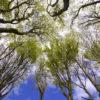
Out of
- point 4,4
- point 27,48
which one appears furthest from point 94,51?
point 4,4

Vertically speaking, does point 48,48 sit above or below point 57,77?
above

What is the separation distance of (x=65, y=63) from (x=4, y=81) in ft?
27.6

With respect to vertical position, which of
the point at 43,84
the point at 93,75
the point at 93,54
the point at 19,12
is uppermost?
the point at 19,12

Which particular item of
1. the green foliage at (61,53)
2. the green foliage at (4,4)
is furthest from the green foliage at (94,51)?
the green foliage at (4,4)

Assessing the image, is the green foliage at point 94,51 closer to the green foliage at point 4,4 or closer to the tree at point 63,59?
the tree at point 63,59

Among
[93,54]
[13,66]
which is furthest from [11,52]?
[93,54]

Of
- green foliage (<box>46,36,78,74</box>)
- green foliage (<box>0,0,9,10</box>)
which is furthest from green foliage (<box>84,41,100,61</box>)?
green foliage (<box>0,0,9,10</box>)

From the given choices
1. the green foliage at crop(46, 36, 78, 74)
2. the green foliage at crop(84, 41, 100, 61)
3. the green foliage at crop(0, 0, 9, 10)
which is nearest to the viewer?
the green foliage at crop(0, 0, 9, 10)

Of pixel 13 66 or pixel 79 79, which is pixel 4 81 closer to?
pixel 13 66

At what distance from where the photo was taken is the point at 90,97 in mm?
27203

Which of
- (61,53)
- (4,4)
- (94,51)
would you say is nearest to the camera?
(4,4)

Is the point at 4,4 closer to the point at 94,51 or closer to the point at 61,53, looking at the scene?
the point at 94,51

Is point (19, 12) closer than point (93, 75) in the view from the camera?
Yes

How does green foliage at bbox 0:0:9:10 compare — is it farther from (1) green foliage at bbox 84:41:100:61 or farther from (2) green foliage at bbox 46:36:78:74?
(2) green foliage at bbox 46:36:78:74
